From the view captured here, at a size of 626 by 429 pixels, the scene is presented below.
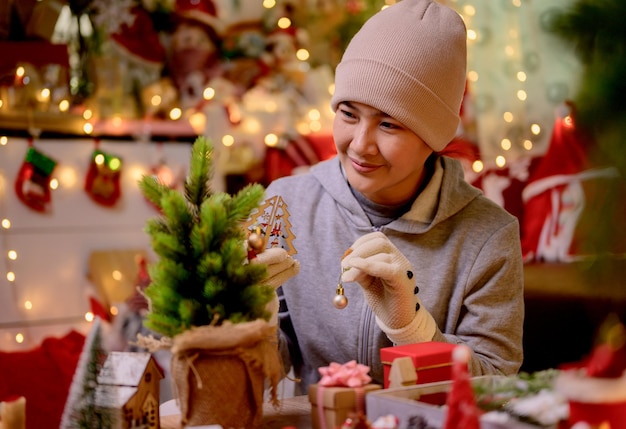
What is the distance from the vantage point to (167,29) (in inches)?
129

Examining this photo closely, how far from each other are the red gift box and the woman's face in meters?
0.43

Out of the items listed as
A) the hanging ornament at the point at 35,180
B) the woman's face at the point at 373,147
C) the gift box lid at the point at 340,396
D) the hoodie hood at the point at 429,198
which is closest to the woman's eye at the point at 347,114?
the woman's face at the point at 373,147

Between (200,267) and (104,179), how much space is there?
6.64ft

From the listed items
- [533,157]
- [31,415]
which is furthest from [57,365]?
[533,157]

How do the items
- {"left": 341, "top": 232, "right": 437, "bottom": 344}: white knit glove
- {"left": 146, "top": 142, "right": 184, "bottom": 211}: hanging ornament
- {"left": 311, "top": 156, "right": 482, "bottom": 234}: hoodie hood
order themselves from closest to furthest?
{"left": 341, "top": 232, "right": 437, "bottom": 344}: white knit glove < {"left": 311, "top": 156, "right": 482, "bottom": 234}: hoodie hood < {"left": 146, "top": 142, "right": 184, "bottom": 211}: hanging ornament

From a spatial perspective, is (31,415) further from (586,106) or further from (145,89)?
(586,106)

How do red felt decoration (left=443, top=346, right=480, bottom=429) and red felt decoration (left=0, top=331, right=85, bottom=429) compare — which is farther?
red felt decoration (left=0, top=331, right=85, bottom=429)

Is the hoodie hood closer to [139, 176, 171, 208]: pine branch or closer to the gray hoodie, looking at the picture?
the gray hoodie

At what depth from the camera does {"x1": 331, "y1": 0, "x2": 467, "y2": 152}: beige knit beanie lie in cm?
133

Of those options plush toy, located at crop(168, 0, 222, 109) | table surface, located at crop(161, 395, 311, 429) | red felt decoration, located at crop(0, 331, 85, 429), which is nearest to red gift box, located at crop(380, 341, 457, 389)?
table surface, located at crop(161, 395, 311, 429)

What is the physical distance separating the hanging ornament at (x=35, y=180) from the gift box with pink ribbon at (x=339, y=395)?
1951 mm

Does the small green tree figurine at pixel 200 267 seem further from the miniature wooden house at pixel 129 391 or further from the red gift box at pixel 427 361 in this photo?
the red gift box at pixel 427 361

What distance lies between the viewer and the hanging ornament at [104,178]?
2783 millimetres

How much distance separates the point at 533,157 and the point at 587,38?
5.60 ft
